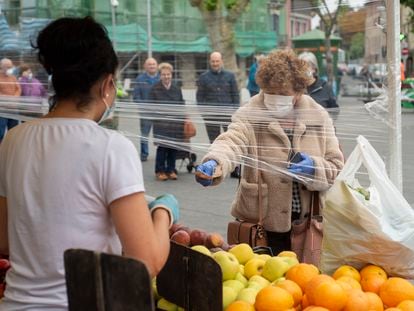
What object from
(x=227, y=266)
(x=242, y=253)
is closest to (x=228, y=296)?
(x=227, y=266)

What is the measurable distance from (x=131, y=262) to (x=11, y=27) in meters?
3.51

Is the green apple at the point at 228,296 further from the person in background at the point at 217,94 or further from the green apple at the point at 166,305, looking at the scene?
the person in background at the point at 217,94

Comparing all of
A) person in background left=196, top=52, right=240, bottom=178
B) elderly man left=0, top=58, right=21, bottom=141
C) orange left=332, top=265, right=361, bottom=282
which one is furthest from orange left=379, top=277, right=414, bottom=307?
elderly man left=0, top=58, right=21, bottom=141

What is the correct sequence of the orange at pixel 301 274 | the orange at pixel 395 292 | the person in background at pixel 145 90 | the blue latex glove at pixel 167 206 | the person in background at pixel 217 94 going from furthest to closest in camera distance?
the person in background at pixel 145 90 → the person in background at pixel 217 94 → the orange at pixel 301 274 → the orange at pixel 395 292 → the blue latex glove at pixel 167 206

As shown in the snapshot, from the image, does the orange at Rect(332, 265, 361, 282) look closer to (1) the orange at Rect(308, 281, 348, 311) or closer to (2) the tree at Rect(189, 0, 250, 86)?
(1) the orange at Rect(308, 281, 348, 311)

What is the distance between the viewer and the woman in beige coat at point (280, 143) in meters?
3.24

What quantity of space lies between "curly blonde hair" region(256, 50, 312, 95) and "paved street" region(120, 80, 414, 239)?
29 centimetres

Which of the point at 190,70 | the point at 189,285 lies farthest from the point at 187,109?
the point at 190,70

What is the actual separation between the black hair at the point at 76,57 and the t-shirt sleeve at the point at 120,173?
16 centimetres

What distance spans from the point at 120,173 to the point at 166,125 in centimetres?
231

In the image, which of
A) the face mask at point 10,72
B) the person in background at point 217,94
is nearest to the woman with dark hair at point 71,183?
the person in background at point 217,94

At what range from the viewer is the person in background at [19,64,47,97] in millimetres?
4421

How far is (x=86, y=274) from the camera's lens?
4.84ft

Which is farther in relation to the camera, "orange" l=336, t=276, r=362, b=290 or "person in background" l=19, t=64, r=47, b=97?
"person in background" l=19, t=64, r=47, b=97
